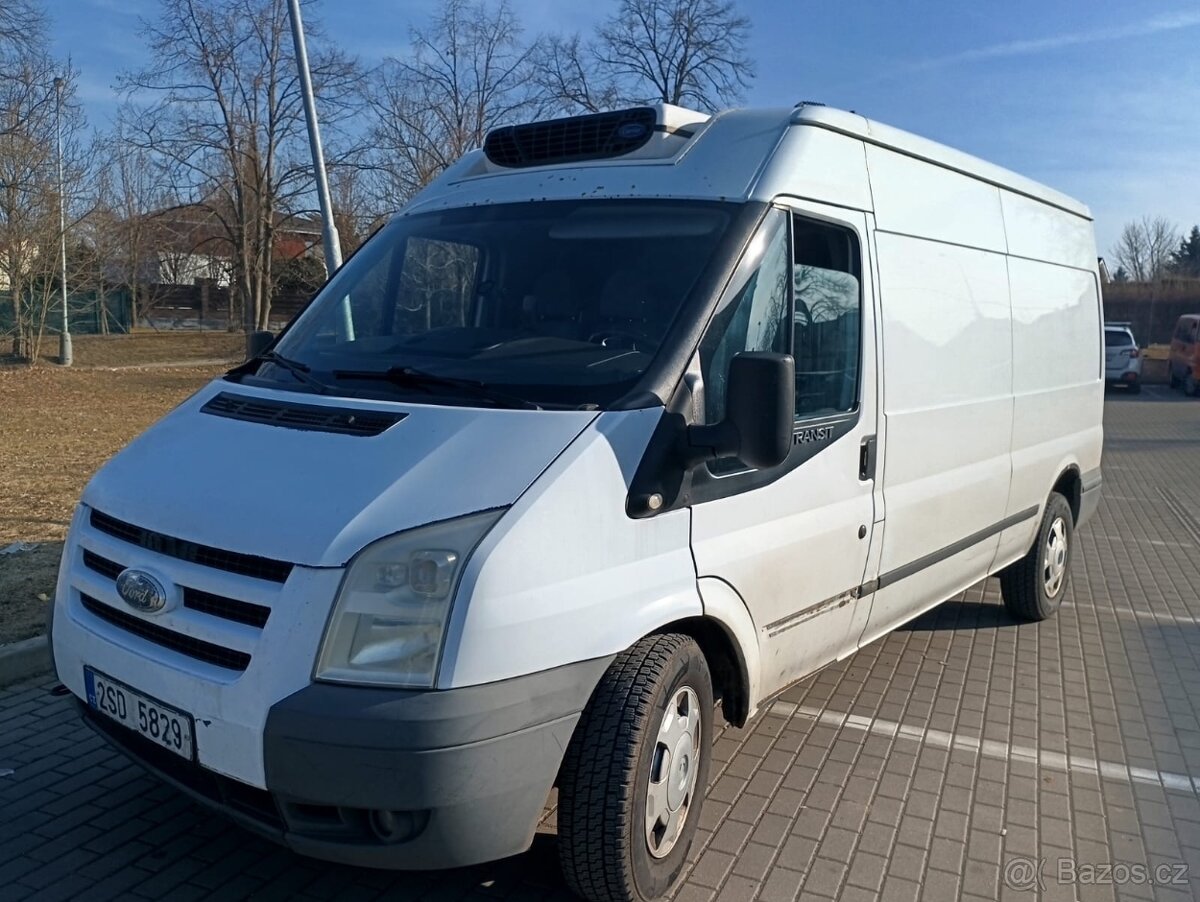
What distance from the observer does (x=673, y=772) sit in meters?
3.24

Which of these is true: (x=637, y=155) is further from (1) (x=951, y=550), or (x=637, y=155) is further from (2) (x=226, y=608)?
(1) (x=951, y=550)

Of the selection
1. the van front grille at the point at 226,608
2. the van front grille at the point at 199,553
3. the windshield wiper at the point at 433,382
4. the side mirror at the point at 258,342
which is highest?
the side mirror at the point at 258,342

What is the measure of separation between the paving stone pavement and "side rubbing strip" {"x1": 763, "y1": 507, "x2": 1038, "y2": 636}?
76 cm

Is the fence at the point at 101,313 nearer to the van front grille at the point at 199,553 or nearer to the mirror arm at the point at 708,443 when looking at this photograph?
the van front grille at the point at 199,553

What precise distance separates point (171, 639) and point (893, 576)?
9.70 feet

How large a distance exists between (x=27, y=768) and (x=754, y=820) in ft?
9.37

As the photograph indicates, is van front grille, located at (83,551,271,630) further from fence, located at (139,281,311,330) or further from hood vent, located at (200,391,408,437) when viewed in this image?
fence, located at (139,281,311,330)

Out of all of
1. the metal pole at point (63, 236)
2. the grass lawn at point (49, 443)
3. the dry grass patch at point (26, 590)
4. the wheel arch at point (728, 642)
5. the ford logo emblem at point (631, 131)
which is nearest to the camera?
the wheel arch at point (728, 642)

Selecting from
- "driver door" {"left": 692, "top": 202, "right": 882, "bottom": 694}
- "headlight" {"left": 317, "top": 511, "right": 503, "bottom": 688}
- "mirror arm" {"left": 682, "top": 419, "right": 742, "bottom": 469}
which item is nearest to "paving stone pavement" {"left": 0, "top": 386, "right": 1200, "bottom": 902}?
"driver door" {"left": 692, "top": 202, "right": 882, "bottom": 694}

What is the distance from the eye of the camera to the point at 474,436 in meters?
2.96

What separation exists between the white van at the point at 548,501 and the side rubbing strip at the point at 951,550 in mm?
40

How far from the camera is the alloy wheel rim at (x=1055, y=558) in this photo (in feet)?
21.4

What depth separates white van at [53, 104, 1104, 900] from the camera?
2676mm

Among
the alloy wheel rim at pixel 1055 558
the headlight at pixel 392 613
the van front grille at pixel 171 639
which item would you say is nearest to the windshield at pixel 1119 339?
the alloy wheel rim at pixel 1055 558
